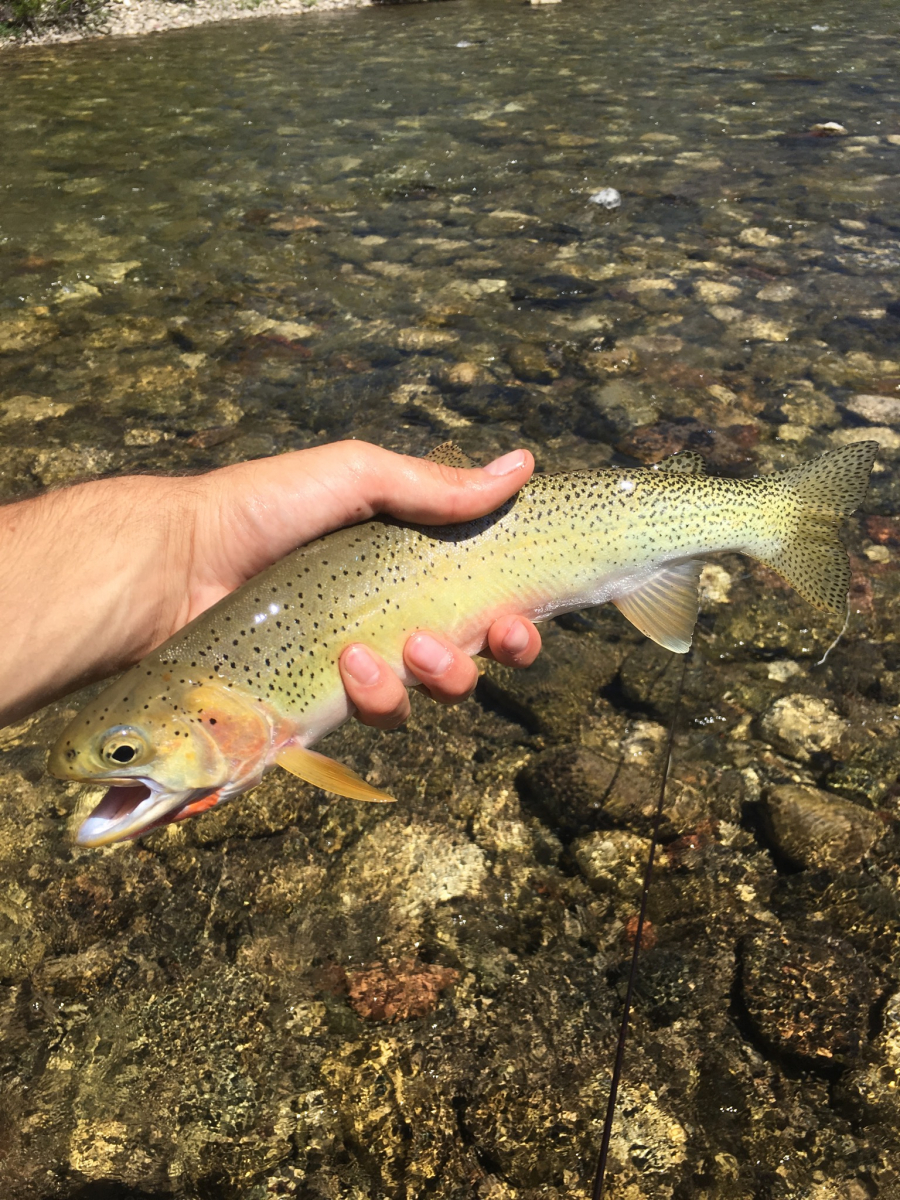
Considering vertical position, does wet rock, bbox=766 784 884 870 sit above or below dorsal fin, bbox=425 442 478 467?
below

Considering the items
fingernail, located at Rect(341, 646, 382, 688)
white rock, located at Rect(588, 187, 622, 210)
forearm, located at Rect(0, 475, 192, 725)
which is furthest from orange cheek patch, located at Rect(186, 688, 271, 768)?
white rock, located at Rect(588, 187, 622, 210)

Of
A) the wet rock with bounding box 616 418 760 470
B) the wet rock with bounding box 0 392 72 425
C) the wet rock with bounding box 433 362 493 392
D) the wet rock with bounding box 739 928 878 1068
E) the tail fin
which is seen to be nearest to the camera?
the wet rock with bounding box 739 928 878 1068

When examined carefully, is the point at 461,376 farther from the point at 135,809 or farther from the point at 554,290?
the point at 135,809

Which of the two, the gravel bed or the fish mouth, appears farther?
the gravel bed

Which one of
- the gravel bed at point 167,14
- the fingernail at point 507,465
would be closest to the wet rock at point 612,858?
the fingernail at point 507,465

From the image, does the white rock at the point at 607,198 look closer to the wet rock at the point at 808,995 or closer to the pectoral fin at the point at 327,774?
the wet rock at the point at 808,995

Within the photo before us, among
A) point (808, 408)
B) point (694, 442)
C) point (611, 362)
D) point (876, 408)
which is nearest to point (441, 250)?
point (611, 362)

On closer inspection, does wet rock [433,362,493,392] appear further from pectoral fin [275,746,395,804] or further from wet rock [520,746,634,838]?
pectoral fin [275,746,395,804]

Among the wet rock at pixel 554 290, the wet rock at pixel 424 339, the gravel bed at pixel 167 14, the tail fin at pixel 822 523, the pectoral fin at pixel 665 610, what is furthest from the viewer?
the gravel bed at pixel 167 14
